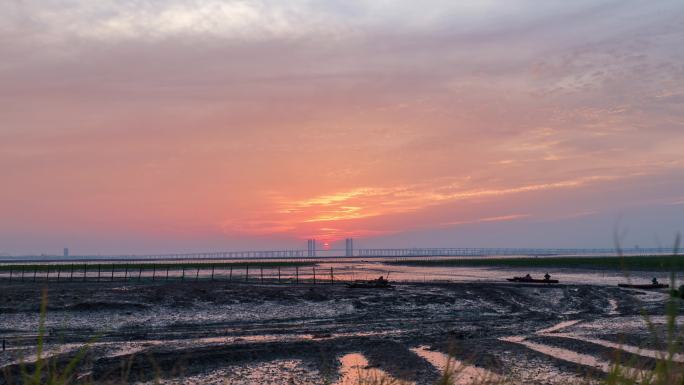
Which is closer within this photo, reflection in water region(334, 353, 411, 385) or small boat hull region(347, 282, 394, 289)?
reflection in water region(334, 353, 411, 385)

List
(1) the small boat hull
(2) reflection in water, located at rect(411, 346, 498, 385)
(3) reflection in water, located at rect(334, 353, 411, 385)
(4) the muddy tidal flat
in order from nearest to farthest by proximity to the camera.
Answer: (2) reflection in water, located at rect(411, 346, 498, 385), (3) reflection in water, located at rect(334, 353, 411, 385), (4) the muddy tidal flat, (1) the small boat hull

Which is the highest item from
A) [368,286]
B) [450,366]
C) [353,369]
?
[368,286]

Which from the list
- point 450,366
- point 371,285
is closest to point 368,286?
point 371,285

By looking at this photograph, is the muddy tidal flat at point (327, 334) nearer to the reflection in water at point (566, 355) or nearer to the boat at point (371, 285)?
the reflection in water at point (566, 355)

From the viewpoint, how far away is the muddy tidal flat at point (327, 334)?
15.0 m

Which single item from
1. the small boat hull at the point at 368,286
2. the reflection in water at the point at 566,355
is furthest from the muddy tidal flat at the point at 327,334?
the small boat hull at the point at 368,286

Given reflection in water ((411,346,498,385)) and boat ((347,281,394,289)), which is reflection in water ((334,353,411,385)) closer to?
→ reflection in water ((411,346,498,385))

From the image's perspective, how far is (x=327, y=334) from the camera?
22.2 m

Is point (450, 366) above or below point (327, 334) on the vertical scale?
below

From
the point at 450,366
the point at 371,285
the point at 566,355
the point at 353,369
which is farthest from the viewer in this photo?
the point at 371,285

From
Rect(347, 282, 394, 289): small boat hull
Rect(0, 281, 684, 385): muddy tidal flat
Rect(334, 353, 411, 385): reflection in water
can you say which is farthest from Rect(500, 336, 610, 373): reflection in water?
Rect(347, 282, 394, 289): small boat hull

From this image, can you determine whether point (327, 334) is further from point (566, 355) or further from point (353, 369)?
point (566, 355)

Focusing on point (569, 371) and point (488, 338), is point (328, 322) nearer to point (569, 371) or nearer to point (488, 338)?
point (488, 338)

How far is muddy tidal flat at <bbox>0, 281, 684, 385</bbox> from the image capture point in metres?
15.0
